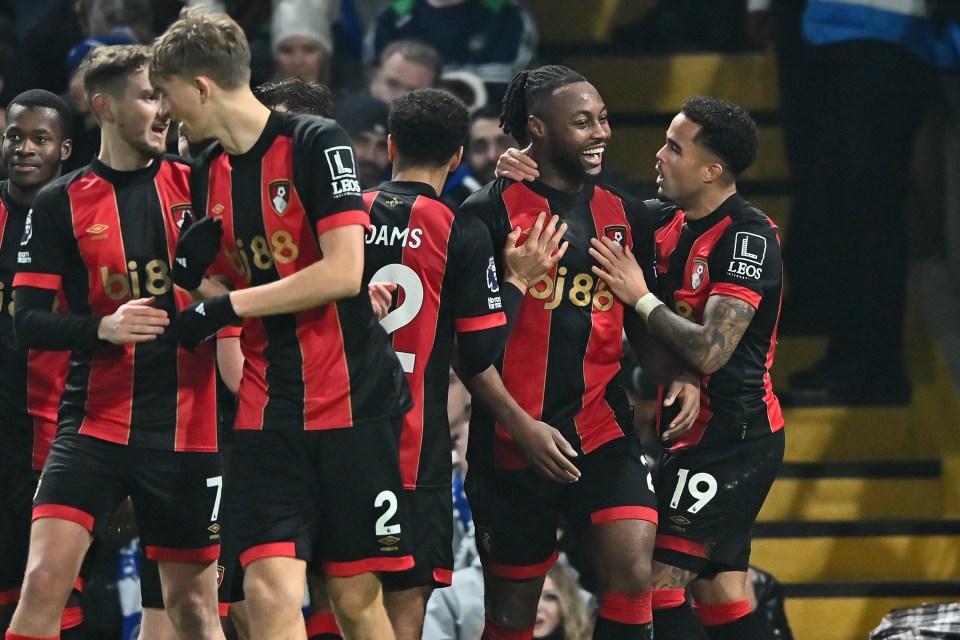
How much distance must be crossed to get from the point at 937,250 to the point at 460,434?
400cm

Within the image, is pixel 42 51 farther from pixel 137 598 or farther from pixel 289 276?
pixel 289 276

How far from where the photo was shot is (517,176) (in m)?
5.91

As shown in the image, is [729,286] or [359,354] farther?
[729,286]

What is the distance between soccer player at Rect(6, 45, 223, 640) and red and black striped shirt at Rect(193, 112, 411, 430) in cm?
55

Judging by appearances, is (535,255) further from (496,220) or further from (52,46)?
(52,46)

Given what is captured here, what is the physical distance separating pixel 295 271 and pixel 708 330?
1572 millimetres

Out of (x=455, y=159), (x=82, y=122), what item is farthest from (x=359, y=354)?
(x=82, y=122)

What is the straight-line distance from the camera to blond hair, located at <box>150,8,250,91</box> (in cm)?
490

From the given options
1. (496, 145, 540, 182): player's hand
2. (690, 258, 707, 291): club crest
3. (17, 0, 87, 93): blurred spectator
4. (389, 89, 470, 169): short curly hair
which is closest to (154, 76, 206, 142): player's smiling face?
(389, 89, 470, 169): short curly hair

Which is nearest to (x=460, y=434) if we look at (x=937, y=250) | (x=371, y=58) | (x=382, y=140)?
(x=382, y=140)

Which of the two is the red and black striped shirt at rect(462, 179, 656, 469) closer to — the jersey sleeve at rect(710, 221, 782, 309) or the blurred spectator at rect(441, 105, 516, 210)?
the jersey sleeve at rect(710, 221, 782, 309)

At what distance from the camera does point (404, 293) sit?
5.62 m

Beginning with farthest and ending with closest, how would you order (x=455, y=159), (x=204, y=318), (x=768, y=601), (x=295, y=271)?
1. (x=768, y=601)
2. (x=455, y=159)
3. (x=295, y=271)
4. (x=204, y=318)

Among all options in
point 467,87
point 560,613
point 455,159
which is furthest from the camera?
point 467,87
